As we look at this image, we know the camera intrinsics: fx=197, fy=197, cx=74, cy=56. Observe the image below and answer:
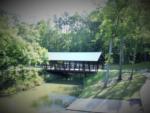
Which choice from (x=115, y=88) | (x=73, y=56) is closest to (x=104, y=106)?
(x=115, y=88)

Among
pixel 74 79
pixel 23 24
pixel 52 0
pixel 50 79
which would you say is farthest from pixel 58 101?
pixel 52 0

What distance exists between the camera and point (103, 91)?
5.32m

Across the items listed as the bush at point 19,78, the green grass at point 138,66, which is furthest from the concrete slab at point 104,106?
the bush at point 19,78

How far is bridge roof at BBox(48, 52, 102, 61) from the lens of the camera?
5629 millimetres

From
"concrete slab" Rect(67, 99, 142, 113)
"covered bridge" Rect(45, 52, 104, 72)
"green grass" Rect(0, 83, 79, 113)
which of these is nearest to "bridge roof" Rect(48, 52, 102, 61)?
"covered bridge" Rect(45, 52, 104, 72)

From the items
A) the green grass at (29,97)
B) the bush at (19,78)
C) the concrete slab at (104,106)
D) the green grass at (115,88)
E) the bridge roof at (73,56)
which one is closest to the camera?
the concrete slab at (104,106)

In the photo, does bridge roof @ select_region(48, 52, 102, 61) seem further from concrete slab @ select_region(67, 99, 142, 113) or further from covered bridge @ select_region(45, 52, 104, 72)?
concrete slab @ select_region(67, 99, 142, 113)

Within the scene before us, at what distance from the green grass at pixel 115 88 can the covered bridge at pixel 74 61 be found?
1.49ft

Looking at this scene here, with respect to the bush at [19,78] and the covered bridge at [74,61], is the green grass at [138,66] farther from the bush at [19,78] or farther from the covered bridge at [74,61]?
the bush at [19,78]

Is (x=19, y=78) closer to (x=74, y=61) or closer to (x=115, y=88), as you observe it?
(x=74, y=61)

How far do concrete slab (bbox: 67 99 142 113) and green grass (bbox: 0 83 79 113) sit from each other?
73 centimetres

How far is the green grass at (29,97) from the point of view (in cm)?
525

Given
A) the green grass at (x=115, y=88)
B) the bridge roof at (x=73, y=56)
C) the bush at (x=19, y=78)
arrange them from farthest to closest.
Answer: the bush at (x=19, y=78), the bridge roof at (x=73, y=56), the green grass at (x=115, y=88)

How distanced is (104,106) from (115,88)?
0.67m
